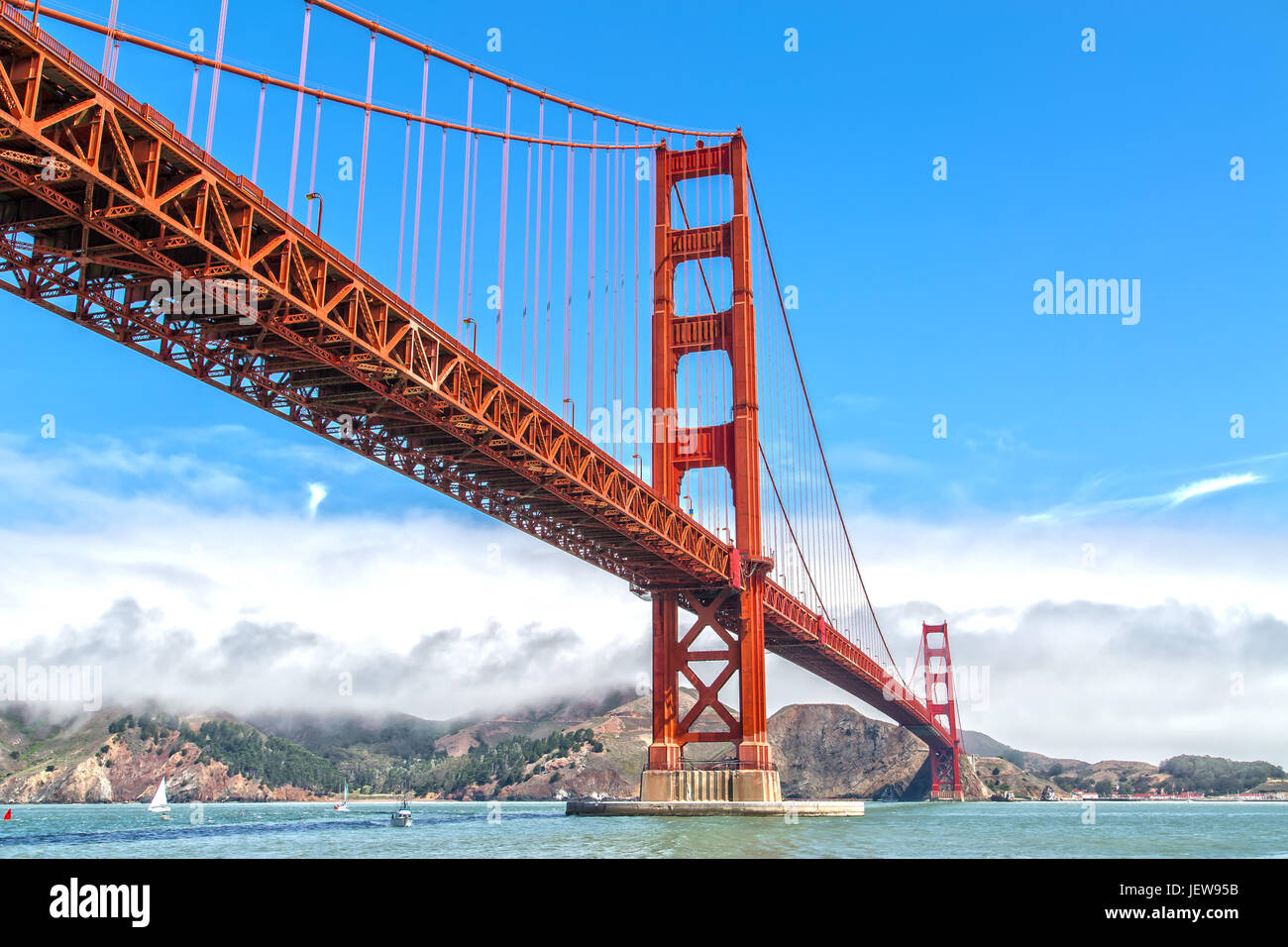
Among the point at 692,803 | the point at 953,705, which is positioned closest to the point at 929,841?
the point at 692,803

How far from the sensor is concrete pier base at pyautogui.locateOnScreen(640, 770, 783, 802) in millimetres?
48375

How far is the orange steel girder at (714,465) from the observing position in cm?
5075

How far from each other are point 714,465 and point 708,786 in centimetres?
1446

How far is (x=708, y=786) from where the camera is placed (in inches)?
1922

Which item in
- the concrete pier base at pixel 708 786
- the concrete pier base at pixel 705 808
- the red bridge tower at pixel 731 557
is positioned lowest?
the concrete pier base at pixel 705 808

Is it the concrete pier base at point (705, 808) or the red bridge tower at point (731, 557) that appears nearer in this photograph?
the concrete pier base at point (705, 808)

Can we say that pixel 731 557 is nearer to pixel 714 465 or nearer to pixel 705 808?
pixel 714 465

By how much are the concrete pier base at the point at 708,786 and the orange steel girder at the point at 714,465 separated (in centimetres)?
64

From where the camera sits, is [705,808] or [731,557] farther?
[731,557]

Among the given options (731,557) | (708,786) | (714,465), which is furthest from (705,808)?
(714,465)

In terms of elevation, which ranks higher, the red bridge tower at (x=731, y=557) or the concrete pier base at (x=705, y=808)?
the red bridge tower at (x=731, y=557)

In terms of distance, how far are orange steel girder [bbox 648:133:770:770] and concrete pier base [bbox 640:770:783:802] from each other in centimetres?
64
